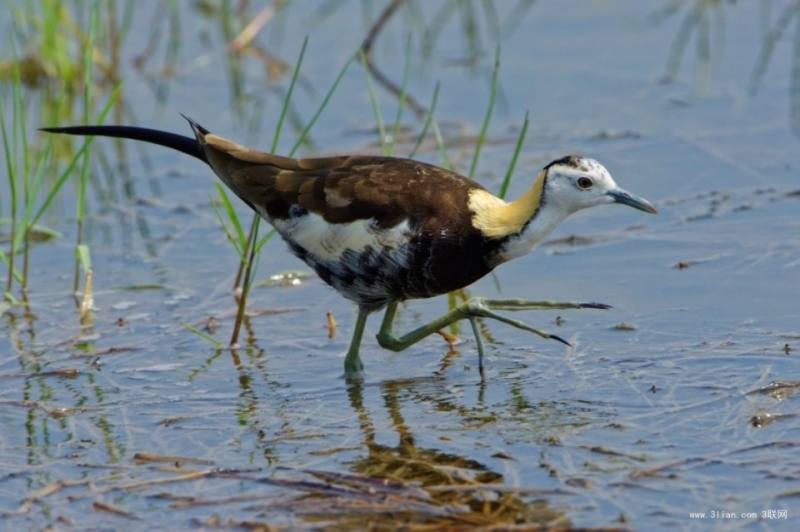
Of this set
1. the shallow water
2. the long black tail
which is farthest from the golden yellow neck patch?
the long black tail

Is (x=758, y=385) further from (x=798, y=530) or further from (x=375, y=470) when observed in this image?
(x=375, y=470)

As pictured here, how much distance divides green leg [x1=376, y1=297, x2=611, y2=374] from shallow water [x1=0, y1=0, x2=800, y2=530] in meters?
0.15

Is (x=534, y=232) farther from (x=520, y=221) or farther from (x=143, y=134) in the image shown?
(x=143, y=134)

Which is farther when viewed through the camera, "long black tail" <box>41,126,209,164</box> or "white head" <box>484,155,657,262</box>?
"long black tail" <box>41,126,209,164</box>

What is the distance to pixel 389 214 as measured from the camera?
5.95 meters

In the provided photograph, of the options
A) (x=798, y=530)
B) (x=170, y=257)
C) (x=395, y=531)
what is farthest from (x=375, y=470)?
(x=170, y=257)

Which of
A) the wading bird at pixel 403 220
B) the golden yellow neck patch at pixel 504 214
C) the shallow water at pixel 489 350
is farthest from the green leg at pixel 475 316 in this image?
the golden yellow neck patch at pixel 504 214

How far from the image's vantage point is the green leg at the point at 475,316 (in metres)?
5.83

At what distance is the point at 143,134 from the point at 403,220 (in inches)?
55.2

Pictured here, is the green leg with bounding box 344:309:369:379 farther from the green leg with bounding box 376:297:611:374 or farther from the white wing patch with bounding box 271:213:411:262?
the white wing patch with bounding box 271:213:411:262

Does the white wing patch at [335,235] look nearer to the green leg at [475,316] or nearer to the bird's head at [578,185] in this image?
the green leg at [475,316]

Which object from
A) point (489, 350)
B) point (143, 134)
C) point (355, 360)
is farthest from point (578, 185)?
point (143, 134)

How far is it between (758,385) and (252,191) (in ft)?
8.07

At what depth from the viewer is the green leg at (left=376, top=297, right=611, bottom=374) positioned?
583 centimetres
